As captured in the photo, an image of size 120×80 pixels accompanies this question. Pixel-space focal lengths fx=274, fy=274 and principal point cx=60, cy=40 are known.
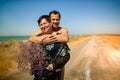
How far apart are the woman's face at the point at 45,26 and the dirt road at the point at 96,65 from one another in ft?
2.95

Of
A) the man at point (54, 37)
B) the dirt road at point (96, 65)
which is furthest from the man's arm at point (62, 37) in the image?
the dirt road at point (96, 65)

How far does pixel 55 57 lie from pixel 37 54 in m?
0.19

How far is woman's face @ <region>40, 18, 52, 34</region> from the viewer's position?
2.81 m

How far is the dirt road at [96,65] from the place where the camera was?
3611mm

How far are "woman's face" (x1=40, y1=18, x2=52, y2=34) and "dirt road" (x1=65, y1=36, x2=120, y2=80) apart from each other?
90cm

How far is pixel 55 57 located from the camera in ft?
9.41

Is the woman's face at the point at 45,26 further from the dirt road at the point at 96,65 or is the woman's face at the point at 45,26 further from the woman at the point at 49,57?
the dirt road at the point at 96,65

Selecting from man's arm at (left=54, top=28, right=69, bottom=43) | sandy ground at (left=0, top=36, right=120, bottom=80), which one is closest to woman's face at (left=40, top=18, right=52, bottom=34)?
man's arm at (left=54, top=28, right=69, bottom=43)

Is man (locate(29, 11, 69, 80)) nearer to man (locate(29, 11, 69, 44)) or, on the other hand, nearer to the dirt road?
man (locate(29, 11, 69, 44))

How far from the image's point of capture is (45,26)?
111 inches

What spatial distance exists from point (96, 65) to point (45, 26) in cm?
115

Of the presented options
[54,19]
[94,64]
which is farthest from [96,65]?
[54,19]

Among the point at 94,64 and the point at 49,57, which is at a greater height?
the point at 49,57

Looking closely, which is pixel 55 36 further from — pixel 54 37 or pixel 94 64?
pixel 94 64
